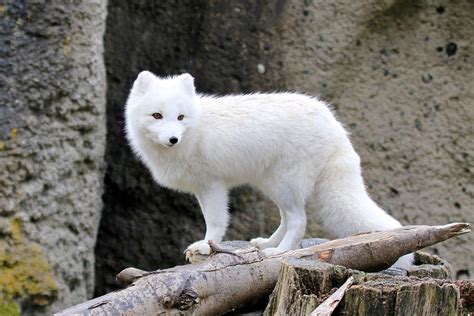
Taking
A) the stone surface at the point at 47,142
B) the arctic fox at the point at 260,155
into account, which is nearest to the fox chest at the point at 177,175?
the arctic fox at the point at 260,155

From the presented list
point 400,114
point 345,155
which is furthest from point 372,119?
point 345,155

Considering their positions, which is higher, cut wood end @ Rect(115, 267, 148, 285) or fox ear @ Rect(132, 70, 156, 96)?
fox ear @ Rect(132, 70, 156, 96)

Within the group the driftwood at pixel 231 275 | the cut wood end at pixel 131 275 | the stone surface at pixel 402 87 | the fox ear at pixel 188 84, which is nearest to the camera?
the driftwood at pixel 231 275

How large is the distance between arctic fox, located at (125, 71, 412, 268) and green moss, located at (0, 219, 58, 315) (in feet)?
5.06

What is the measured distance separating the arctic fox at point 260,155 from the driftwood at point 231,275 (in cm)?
50

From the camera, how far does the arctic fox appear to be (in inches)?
176

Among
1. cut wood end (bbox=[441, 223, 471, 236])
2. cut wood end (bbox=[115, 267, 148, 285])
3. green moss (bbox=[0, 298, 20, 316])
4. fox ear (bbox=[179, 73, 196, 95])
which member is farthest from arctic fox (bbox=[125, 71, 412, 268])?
green moss (bbox=[0, 298, 20, 316])

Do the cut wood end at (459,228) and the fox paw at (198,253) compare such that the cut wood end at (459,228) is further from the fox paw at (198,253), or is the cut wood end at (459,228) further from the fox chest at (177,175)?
the fox chest at (177,175)

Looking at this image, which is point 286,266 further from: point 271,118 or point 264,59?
point 264,59

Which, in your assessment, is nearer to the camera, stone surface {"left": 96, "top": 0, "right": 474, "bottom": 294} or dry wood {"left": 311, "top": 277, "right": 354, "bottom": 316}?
dry wood {"left": 311, "top": 277, "right": 354, "bottom": 316}

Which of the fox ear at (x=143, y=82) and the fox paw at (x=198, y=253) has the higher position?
the fox ear at (x=143, y=82)

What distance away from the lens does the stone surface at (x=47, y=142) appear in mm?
5633

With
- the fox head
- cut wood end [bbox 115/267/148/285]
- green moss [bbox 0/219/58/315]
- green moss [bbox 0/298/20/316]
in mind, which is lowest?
green moss [bbox 0/298/20/316]

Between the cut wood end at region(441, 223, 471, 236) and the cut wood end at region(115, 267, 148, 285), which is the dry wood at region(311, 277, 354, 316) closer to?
the cut wood end at region(441, 223, 471, 236)
